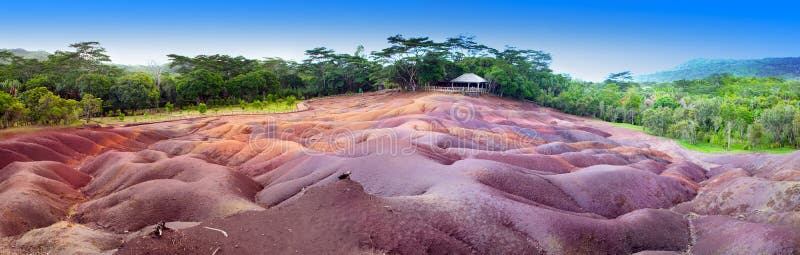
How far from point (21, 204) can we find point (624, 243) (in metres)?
27.1

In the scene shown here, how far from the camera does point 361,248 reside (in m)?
14.1

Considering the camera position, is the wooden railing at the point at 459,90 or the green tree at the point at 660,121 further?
the wooden railing at the point at 459,90

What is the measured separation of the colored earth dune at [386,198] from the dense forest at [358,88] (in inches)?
407

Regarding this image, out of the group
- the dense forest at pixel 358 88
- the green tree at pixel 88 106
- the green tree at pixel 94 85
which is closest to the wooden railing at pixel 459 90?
the dense forest at pixel 358 88

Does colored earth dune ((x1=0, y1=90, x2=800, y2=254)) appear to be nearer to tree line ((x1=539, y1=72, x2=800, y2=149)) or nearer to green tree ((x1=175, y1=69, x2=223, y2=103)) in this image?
tree line ((x1=539, y1=72, x2=800, y2=149))

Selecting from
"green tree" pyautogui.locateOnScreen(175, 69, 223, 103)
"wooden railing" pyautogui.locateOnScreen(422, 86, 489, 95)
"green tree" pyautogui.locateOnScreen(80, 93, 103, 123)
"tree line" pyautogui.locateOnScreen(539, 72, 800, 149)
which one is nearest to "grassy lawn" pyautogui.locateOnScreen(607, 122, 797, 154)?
"tree line" pyautogui.locateOnScreen(539, 72, 800, 149)

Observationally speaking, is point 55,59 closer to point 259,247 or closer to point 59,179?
point 59,179

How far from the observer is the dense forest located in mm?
47781

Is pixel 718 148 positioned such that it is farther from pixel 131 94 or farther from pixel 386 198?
pixel 131 94

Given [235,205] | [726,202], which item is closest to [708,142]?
[726,202]

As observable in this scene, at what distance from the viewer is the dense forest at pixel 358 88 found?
157 ft

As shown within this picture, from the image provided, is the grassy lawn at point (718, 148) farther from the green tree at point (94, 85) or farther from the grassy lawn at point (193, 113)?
the green tree at point (94, 85)

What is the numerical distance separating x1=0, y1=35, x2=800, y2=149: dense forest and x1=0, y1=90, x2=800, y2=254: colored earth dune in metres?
10.3

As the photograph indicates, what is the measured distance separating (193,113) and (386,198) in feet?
182
